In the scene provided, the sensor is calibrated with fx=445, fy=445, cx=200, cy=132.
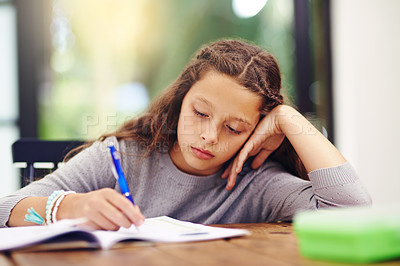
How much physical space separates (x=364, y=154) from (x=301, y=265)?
2364 millimetres

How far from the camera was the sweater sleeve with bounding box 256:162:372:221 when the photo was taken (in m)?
1.08

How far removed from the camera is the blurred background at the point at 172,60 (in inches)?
107

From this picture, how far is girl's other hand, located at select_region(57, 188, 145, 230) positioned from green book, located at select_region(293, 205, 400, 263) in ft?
0.98

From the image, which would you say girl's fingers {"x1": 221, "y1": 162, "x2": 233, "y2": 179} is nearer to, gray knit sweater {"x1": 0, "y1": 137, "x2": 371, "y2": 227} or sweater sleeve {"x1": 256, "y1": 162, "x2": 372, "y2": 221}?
→ gray knit sweater {"x1": 0, "y1": 137, "x2": 371, "y2": 227}

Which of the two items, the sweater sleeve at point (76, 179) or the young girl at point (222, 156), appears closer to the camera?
the sweater sleeve at point (76, 179)

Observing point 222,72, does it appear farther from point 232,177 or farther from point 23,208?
point 23,208

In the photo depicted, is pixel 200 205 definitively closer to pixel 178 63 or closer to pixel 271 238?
pixel 271 238

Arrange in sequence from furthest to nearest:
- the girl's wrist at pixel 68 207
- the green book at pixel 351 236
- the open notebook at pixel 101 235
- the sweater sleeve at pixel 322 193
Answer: the sweater sleeve at pixel 322 193 → the girl's wrist at pixel 68 207 → the open notebook at pixel 101 235 → the green book at pixel 351 236

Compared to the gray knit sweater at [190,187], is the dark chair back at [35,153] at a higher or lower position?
higher

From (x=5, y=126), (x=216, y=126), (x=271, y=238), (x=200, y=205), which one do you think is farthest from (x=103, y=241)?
(x=5, y=126)

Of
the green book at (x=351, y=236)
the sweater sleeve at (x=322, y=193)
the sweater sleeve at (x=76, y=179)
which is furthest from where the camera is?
the sweater sleeve at (x=322, y=193)

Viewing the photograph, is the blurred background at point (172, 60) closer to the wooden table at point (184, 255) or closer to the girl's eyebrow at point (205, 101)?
the girl's eyebrow at point (205, 101)

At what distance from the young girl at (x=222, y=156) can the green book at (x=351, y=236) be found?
1.71 ft

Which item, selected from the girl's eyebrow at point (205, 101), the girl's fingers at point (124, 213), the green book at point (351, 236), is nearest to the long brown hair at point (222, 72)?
the girl's eyebrow at point (205, 101)
